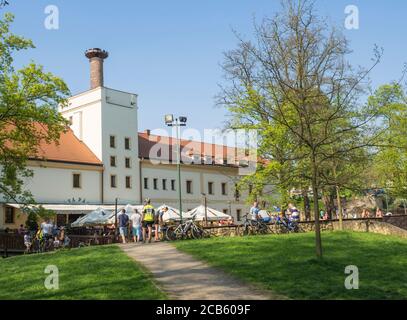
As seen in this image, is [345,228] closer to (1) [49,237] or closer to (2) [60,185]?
(1) [49,237]

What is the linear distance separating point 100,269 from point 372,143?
322 inches

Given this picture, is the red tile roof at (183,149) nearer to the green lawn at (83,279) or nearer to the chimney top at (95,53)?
the chimney top at (95,53)

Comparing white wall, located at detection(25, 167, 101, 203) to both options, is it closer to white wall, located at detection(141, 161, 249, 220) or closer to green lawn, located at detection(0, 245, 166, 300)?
white wall, located at detection(141, 161, 249, 220)

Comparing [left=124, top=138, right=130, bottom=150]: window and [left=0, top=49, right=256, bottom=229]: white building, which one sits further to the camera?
[left=124, top=138, right=130, bottom=150]: window

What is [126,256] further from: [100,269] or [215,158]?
[215,158]

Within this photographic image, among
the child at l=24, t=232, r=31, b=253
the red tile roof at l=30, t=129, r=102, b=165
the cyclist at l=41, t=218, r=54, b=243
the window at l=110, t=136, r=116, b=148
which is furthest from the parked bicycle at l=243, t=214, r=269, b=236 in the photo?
the window at l=110, t=136, r=116, b=148

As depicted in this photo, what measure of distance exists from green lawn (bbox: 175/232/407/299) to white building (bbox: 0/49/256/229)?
83.3 ft

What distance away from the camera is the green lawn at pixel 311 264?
1068 centimetres

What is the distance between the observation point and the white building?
44.5 m

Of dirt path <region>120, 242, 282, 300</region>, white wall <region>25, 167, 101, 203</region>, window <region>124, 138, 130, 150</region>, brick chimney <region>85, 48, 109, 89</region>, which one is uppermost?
brick chimney <region>85, 48, 109, 89</region>

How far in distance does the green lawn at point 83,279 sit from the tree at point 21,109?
8249 millimetres

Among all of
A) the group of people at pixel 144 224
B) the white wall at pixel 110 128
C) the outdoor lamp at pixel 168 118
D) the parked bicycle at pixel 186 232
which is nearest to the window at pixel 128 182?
the white wall at pixel 110 128

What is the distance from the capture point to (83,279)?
38.9 ft

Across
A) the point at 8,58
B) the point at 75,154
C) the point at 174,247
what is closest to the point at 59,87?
the point at 8,58
